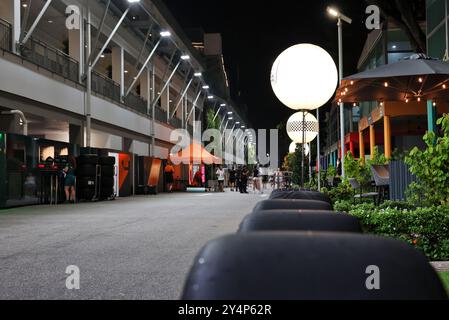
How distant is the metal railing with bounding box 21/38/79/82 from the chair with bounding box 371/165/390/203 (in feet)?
42.4

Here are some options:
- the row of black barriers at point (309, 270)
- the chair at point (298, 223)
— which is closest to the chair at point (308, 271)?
the row of black barriers at point (309, 270)

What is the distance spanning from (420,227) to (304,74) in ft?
7.67

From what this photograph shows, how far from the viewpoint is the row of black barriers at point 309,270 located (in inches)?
57.5

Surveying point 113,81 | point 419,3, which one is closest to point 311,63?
point 419,3

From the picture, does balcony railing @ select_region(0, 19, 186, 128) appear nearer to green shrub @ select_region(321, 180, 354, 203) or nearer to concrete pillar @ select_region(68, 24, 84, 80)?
concrete pillar @ select_region(68, 24, 84, 80)

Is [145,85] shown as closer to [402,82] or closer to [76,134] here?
[76,134]

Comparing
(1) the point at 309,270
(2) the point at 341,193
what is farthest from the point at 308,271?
(2) the point at 341,193

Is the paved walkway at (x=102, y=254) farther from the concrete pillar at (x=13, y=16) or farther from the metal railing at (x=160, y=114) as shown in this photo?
the metal railing at (x=160, y=114)

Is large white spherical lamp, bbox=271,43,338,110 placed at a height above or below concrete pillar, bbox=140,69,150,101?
below

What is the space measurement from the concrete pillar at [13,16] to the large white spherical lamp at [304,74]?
14.5 m

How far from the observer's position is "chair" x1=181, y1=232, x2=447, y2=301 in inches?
57.4

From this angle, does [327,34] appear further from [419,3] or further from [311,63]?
[311,63]

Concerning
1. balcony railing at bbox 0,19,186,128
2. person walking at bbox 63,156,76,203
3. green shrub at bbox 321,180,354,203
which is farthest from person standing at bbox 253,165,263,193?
green shrub at bbox 321,180,354,203
